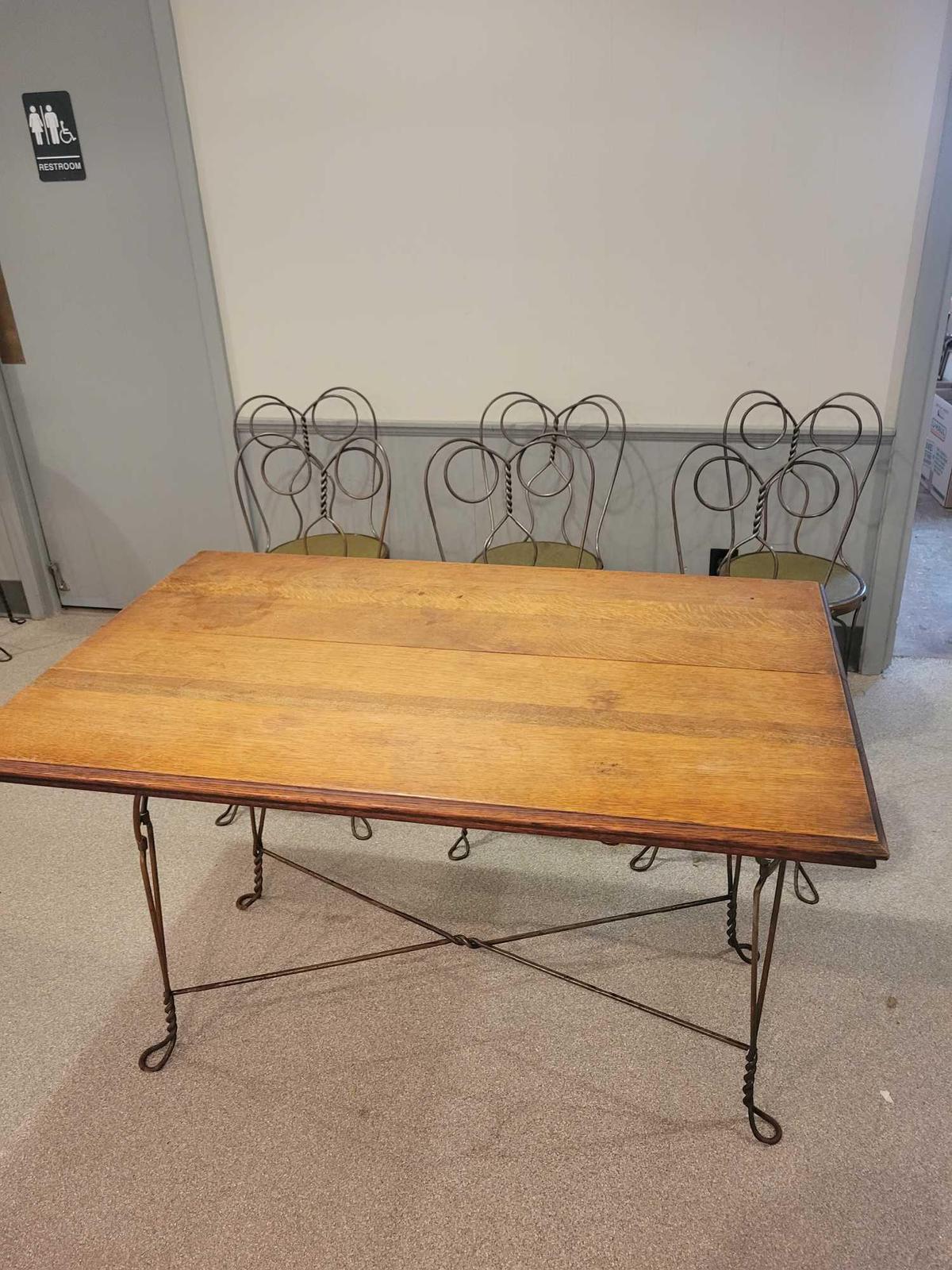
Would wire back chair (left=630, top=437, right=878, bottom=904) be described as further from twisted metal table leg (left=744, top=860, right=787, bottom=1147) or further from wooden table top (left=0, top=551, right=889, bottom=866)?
twisted metal table leg (left=744, top=860, right=787, bottom=1147)

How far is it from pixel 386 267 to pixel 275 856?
1881 mm

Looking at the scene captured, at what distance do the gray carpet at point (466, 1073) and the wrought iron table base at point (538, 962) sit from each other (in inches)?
1.4

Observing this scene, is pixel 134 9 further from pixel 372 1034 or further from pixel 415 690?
pixel 372 1034

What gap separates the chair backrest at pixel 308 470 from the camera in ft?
9.84

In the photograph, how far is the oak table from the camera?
1.19 m

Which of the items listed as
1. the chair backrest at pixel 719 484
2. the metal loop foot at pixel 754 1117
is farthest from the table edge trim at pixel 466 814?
the chair backrest at pixel 719 484

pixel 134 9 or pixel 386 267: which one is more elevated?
pixel 134 9

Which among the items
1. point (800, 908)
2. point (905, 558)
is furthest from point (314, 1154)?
point (905, 558)

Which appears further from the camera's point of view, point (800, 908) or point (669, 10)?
point (669, 10)

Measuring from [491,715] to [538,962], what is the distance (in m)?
0.79

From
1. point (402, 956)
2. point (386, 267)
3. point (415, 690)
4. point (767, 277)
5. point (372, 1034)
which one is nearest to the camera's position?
point (415, 690)

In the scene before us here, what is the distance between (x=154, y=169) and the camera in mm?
2832

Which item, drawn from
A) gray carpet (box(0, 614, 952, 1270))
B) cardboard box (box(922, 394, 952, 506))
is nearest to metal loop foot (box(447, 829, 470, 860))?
gray carpet (box(0, 614, 952, 1270))

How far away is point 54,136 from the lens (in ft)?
9.36
